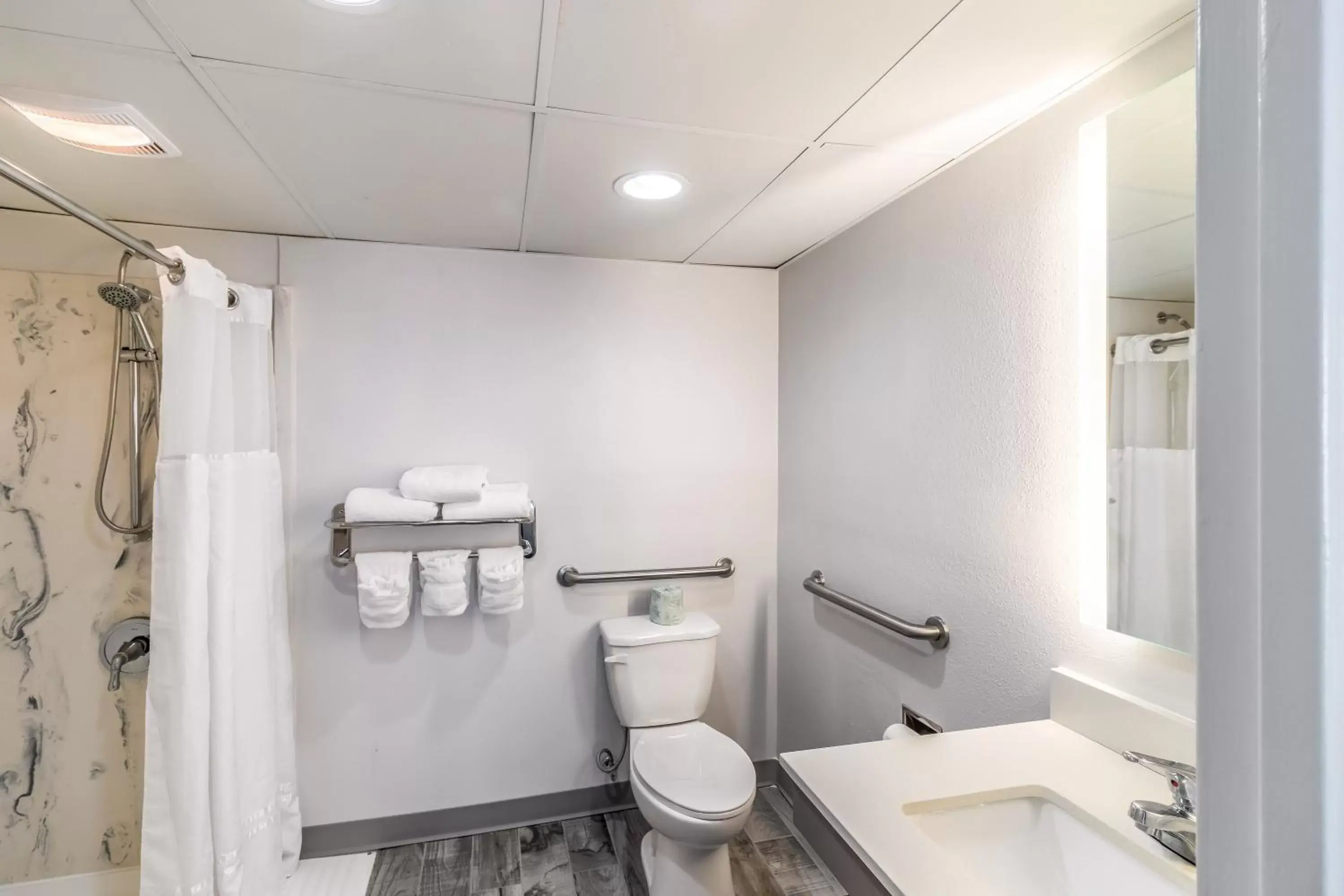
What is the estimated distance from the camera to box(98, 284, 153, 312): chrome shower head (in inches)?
64.2

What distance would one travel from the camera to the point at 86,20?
939 millimetres

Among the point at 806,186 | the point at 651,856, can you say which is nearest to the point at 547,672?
the point at 651,856

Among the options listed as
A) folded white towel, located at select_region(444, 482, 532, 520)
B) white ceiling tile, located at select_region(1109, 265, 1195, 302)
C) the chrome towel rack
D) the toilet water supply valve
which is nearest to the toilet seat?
the toilet water supply valve

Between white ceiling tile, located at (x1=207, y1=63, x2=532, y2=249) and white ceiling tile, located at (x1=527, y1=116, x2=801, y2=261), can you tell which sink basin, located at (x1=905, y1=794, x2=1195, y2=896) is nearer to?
white ceiling tile, located at (x1=527, y1=116, x2=801, y2=261)

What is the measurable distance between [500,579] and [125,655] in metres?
1.10

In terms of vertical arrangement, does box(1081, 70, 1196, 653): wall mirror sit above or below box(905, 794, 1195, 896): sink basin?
above

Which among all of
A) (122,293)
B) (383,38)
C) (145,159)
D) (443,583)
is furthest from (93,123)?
(443,583)

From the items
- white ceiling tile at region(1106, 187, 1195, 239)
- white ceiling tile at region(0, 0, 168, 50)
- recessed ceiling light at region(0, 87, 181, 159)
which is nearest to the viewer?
white ceiling tile at region(0, 0, 168, 50)

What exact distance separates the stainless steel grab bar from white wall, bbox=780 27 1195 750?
0.09 feet

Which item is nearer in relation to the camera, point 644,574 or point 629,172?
point 629,172

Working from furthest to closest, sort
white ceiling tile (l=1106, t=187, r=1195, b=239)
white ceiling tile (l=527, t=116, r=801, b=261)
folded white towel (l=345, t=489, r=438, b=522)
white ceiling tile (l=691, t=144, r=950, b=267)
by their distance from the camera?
folded white towel (l=345, t=489, r=438, b=522), white ceiling tile (l=691, t=144, r=950, b=267), white ceiling tile (l=527, t=116, r=801, b=261), white ceiling tile (l=1106, t=187, r=1195, b=239)

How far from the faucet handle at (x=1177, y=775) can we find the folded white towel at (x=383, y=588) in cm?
187

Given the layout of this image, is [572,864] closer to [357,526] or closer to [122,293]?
[357,526]

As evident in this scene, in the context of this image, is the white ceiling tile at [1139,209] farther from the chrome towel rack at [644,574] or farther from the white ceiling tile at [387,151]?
the chrome towel rack at [644,574]
